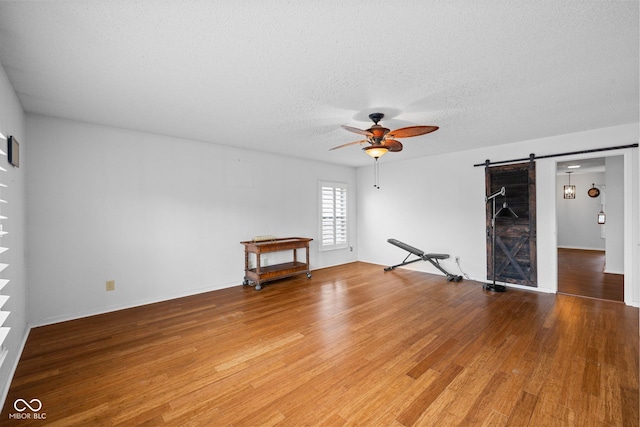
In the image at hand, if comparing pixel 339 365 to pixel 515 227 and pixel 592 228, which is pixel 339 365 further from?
pixel 592 228

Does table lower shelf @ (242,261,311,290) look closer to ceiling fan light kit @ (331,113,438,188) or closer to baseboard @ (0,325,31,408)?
baseboard @ (0,325,31,408)

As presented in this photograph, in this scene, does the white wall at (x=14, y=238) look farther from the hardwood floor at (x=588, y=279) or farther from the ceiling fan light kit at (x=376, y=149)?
the hardwood floor at (x=588, y=279)

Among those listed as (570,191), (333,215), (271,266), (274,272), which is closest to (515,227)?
(333,215)

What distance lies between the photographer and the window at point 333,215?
20.7 feet

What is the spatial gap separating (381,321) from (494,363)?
46.3 inches

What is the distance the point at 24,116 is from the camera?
10.0ft

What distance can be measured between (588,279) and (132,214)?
25.4ft

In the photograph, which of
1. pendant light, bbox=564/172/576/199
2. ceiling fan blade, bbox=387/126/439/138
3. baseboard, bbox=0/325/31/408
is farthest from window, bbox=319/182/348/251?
pendant light, bbox=564/172/576/199

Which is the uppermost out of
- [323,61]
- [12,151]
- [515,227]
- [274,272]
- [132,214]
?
[323,61]

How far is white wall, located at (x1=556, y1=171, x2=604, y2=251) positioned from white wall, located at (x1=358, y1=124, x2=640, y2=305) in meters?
4.98

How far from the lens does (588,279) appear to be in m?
5.00

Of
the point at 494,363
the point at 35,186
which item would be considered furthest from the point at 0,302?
the point at 494,363

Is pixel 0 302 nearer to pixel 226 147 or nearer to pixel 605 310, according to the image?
pixel 226 147

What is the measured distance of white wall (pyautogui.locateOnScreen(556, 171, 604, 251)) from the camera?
26.9 ft
